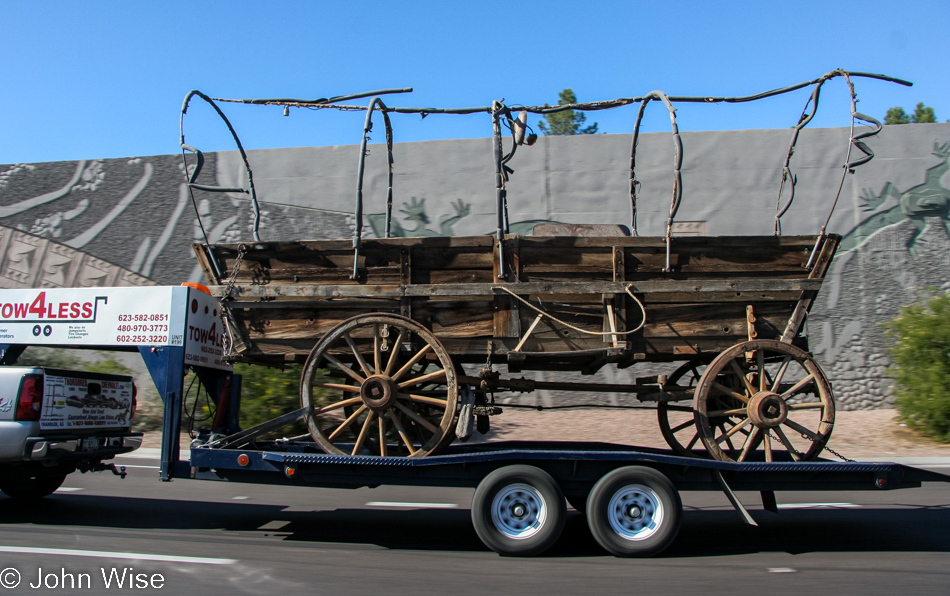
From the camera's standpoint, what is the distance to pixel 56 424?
→ 602 centimetres

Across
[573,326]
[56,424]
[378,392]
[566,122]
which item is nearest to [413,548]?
[378,392]

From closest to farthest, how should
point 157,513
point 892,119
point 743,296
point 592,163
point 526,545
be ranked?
point 526,545 → point 743,296 → point 157,513 → point 592,163 → point 892,119

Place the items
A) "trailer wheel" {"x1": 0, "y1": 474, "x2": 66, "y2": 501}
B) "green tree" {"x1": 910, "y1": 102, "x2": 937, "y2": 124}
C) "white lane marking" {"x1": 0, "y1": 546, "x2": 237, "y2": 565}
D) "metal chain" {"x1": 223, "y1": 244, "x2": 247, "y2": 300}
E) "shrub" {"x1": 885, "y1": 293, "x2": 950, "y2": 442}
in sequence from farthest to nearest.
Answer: "green tree" {"x1": 910, "y1": 102, "x2": 937, "y2": 124} < "shrub" {"x1": 885, "y1": 293, "x2": 950, "y2": 442} < "trailer wheel" {"x1": 0, "y1": 474, "x2": 66, "y2": 501} < "metal chain" {"x1": 223, "y1": 244, "x2": 247, "y2": 300} < "white lane marking" {"x1": 0, "y1": 546, "x2": 237, "y2": 565}

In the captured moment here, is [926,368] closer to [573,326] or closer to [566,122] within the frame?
[573,326]

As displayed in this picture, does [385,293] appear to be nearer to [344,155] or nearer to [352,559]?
[352,559]

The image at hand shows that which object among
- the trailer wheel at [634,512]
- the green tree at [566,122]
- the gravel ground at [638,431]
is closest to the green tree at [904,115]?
the green tree at [566,122]

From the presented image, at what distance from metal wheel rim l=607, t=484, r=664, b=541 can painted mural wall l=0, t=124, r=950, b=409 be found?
29.8ft

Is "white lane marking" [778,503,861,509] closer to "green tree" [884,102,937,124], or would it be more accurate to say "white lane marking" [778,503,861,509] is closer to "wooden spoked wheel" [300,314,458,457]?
"wooden spoked wheel" [300,314,458,457]

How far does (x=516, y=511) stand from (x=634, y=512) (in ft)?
3.06

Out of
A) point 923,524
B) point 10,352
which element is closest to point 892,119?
point 923,524

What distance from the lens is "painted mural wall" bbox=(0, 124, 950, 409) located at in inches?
550

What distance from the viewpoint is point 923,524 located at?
6.50m

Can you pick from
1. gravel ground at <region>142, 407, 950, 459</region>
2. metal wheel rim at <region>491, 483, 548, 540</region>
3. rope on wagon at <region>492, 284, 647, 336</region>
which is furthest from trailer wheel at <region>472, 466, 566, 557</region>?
gravel ground at <region>142, 407, 950, 459</region>

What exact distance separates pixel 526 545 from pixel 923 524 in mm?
4119
